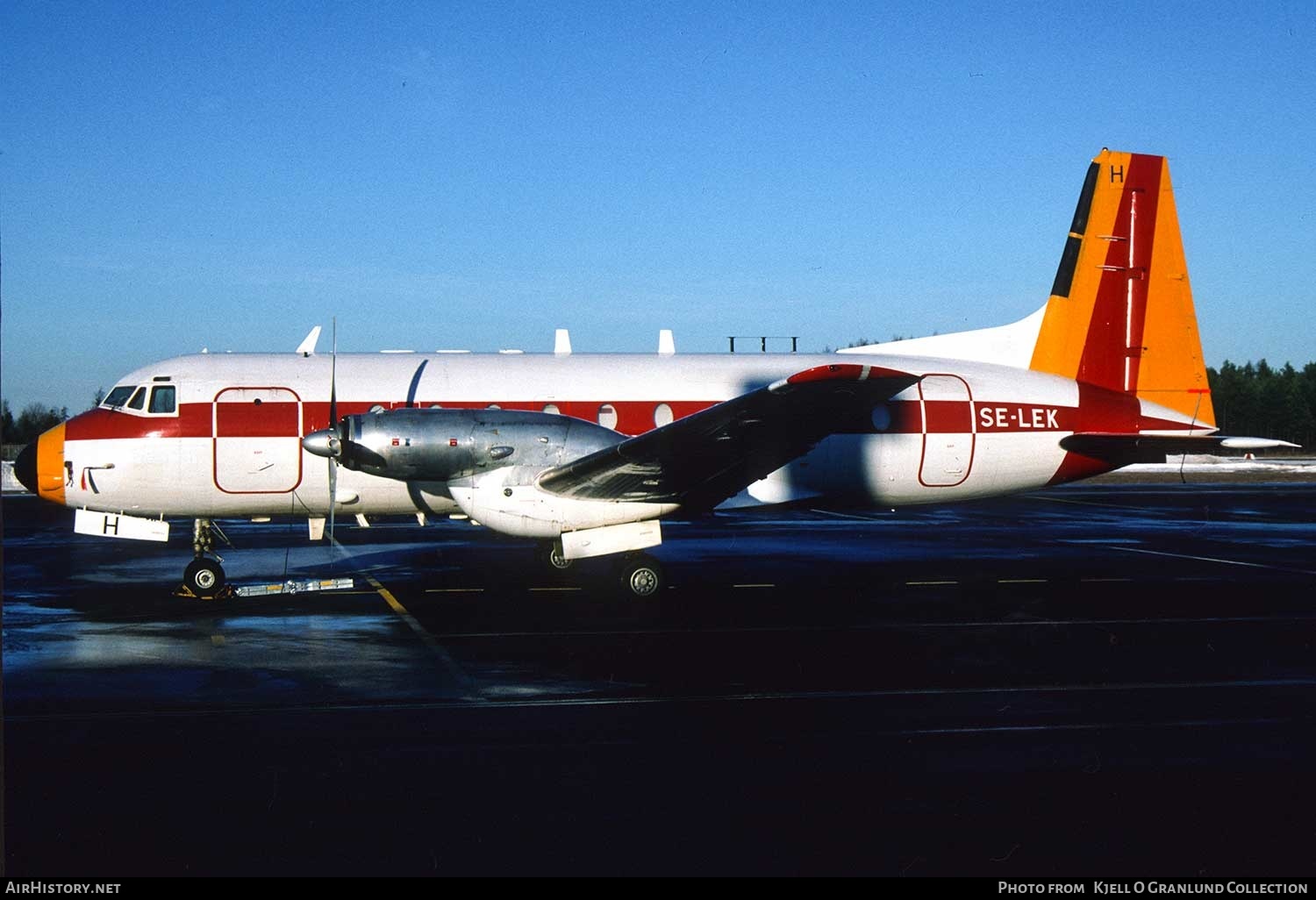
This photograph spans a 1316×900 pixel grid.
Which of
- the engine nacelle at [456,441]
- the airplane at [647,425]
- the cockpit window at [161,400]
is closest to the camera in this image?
the engine nacelle at [456,441]

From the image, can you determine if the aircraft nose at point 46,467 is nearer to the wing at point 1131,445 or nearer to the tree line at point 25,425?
the wing at point 1131,445

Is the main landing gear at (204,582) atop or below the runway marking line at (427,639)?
atop

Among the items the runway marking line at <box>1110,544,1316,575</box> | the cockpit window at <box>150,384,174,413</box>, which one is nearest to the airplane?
the cockpit window at <box>150,384,174,413</box>

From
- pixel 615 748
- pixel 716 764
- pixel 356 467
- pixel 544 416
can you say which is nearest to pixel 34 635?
pixel 356 467

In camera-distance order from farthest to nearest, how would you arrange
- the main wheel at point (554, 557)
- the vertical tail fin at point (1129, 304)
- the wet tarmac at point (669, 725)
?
the vertical tail fin at point (1129, 304), the main wheel at point (554, 557), the wet tarmac at point (669, 725)

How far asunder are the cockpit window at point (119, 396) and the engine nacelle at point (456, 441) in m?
3.88

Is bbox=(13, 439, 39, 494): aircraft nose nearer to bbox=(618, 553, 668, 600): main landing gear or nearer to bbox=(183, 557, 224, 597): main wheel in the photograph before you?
→ bbox=(183, 557, 224, 597): main wheel

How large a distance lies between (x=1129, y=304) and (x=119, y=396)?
1460cm

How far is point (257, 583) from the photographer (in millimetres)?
15617

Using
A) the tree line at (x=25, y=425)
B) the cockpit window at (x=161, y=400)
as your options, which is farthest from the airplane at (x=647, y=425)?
the tree line at (x=25, y=425)

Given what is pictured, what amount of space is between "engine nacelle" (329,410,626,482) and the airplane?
0.08ft

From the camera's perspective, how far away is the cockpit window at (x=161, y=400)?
15523mm

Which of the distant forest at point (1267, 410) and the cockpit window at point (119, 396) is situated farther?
the distant forest at point (1267, 410)

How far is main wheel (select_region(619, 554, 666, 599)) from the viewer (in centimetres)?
1437
